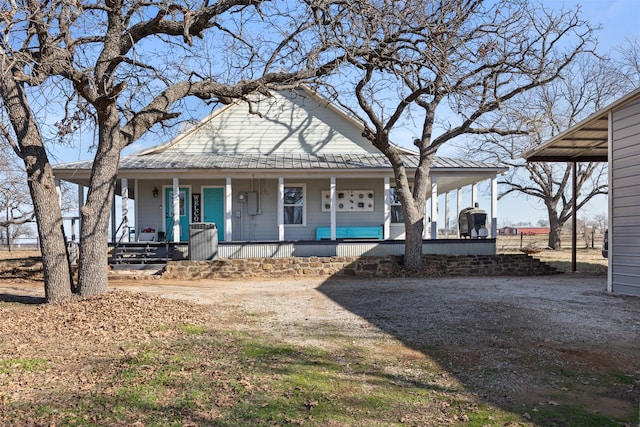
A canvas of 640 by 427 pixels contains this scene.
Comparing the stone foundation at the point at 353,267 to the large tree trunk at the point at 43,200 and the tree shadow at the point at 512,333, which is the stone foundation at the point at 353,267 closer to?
the tree shadow at the point at 512,333

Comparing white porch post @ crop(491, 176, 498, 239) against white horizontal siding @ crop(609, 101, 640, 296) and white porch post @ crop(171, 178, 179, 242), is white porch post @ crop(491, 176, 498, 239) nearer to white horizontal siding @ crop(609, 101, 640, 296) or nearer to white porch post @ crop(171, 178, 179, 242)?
white horizontal siding @ crop(609, 101, 640, 296)

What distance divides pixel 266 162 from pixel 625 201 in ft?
33.0

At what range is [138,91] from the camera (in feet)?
29.9

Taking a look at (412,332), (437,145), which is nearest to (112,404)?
(412,332)

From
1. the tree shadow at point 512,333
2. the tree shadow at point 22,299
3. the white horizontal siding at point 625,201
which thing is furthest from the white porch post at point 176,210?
the white horizontal siding at point 625,201

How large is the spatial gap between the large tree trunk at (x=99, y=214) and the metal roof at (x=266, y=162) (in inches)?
283

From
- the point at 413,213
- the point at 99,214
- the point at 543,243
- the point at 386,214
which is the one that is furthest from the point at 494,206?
the point at 543,243

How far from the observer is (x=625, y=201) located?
389 inches

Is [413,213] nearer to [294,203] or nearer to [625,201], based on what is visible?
[294,203]

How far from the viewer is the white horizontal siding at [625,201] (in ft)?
31.3

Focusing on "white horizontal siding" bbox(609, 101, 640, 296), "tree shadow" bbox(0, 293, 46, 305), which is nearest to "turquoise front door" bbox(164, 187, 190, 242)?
"tree shadow" bbox(0, 293, 46, 305)

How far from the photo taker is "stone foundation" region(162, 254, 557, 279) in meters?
13.8

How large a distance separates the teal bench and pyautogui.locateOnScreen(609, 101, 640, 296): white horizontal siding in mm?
7882

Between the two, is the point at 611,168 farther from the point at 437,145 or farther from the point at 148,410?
the point at 148,410
